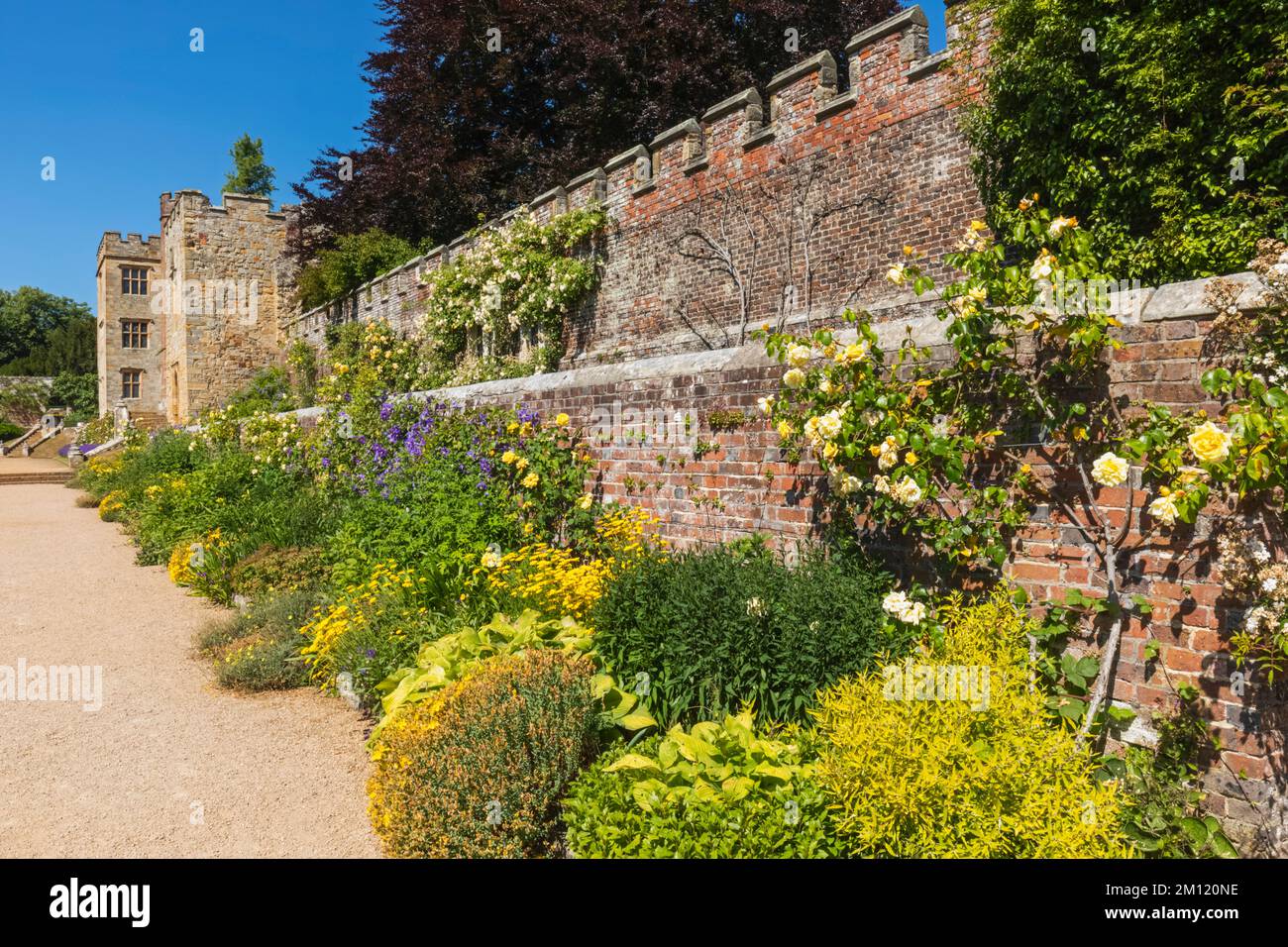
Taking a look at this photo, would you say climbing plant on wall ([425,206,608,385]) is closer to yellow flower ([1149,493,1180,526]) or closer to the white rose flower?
the white rose flower

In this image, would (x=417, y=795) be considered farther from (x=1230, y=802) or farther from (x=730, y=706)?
(x=1230, y=802)

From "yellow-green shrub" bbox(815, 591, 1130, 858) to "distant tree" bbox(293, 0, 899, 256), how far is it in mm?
12131

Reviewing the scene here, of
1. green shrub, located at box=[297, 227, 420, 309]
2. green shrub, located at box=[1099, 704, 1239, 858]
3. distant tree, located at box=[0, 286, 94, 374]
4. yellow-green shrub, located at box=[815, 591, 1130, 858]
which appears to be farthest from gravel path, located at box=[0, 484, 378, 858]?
distant tree, located at box=[0, 286, 94, 374]

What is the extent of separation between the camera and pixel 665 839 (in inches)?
107

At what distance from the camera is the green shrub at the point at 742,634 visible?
3.44 m

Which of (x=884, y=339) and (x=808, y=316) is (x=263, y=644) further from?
(x=808, y=316)

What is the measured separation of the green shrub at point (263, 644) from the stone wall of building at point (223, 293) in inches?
836

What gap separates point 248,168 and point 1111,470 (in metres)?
43.5

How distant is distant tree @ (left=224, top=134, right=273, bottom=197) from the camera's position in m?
38.4

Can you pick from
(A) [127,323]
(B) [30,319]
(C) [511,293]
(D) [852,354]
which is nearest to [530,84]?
(C) [511,293]

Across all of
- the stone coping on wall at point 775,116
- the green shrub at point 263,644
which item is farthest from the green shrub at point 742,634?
the stone coping on wall at point 775,116

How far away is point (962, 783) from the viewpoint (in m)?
2.49
